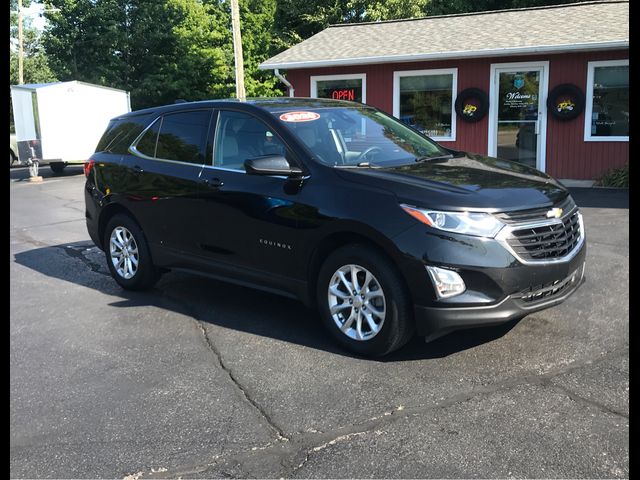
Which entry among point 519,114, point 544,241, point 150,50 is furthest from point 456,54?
point 150,50

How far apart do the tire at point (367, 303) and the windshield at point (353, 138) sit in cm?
78

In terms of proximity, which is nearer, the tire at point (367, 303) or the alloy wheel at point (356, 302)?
the tire at point (367, 303)

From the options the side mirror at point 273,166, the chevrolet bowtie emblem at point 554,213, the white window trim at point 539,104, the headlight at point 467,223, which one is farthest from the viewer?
the white window trim at point 539,104

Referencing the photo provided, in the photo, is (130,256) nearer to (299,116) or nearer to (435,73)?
(299,116)

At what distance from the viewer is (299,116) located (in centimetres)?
484

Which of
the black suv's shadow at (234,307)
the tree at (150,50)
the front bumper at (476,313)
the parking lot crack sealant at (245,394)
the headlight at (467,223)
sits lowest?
the parking lot crack sealant at (245,394)

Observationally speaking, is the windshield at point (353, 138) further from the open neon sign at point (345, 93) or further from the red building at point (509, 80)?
the open neon sign at point (345, 93)

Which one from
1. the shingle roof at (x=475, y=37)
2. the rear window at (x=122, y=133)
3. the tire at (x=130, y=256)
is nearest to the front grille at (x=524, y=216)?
the tire at (x=130, y=256)

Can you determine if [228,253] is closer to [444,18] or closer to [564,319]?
[564,319]

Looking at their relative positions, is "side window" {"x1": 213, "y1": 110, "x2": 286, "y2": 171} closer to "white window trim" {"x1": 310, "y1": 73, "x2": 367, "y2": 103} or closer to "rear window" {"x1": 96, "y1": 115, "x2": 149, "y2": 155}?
"rear window" {"x1": 96, "y1": 115, "x2": 149, "y2": 155}

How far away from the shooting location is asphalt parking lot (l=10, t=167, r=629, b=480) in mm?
2908

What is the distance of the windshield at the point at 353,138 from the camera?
4.60 metres

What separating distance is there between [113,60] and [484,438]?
27.6m

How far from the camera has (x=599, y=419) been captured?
3.27 metres
